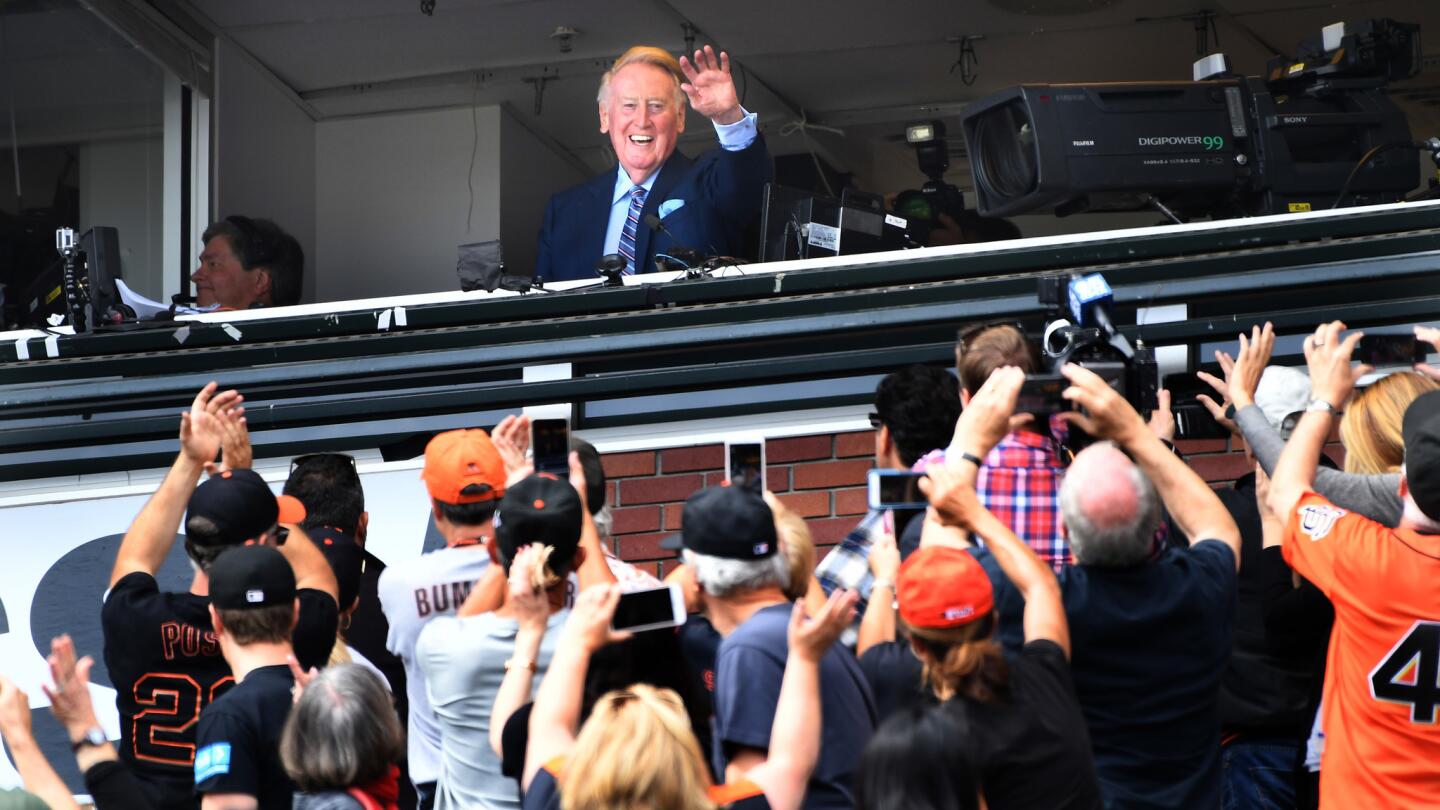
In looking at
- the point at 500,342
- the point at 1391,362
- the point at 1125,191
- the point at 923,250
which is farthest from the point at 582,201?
the point at 1391,362

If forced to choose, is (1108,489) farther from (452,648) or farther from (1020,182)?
(1020,182)

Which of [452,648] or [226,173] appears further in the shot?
[226,173]

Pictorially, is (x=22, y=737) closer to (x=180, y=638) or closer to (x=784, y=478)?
(x=180, y=638)

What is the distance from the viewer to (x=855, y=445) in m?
4.71

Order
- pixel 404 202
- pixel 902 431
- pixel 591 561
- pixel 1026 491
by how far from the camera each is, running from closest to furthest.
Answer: pixel 591 561
pixel 1026 491
pixel 902 431
pixel 404 202

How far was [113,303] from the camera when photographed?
208 inches

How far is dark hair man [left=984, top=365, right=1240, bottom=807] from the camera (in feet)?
9.52

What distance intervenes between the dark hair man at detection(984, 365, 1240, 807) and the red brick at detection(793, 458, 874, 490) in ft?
5.70

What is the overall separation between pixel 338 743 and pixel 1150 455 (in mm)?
1579

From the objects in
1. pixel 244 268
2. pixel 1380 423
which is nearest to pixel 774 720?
pixel 1380 423

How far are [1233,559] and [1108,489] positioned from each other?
0.34 meters

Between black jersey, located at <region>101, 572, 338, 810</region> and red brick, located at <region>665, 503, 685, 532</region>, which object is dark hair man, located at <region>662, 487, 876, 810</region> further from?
red brick, located at <region>665, 503, 685, 532</region>

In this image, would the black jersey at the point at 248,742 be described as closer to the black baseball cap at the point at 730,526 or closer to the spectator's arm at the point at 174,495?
the spectator's arm at the point at 174,495

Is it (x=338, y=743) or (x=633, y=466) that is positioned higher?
(x=633, y=466)
